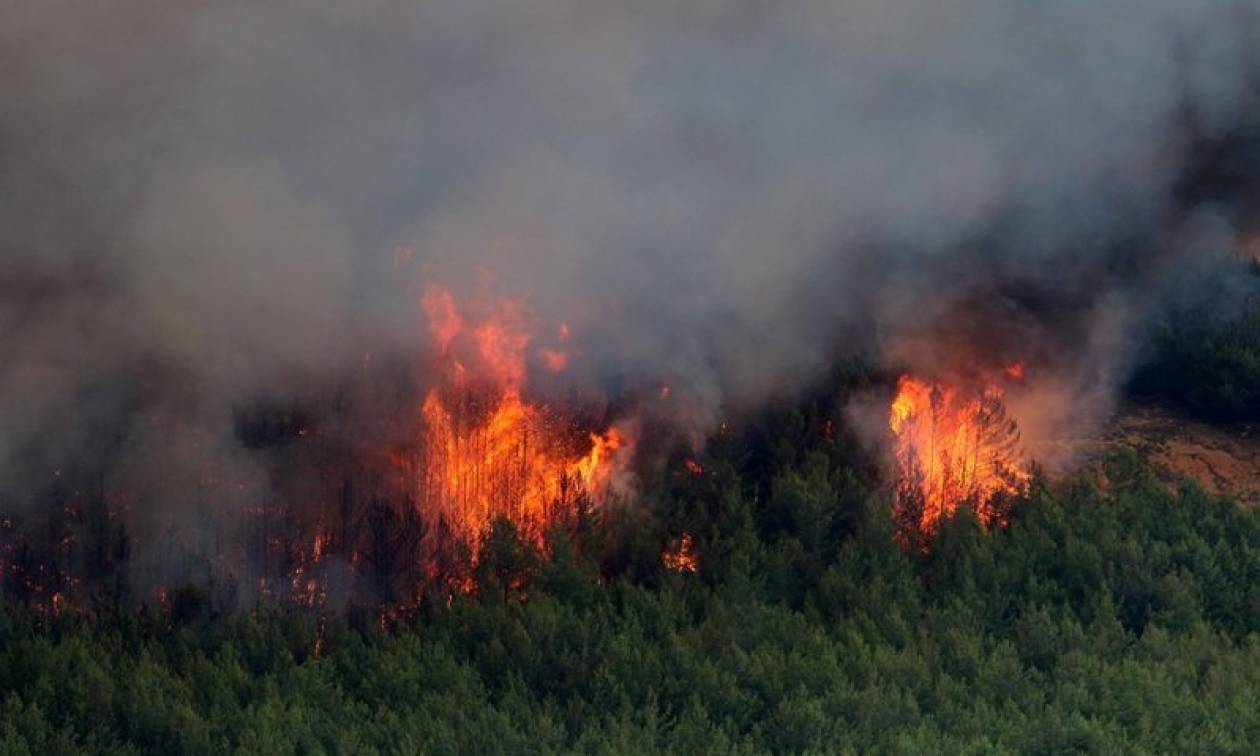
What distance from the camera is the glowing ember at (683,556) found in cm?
1238

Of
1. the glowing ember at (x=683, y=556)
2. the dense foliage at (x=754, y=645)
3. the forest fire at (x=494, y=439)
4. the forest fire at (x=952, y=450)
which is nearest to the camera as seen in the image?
the dense foliage at (x=754, y=645)

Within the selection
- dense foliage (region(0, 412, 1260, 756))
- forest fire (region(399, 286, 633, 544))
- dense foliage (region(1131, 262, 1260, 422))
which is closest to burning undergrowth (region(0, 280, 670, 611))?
forest fire (region(399, 286, 633, 544))

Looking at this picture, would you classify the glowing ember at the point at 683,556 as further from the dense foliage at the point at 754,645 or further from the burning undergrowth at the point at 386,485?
the burning undergrowth at the point at 386,485

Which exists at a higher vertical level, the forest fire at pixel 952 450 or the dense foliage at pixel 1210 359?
the dense foliage at pixel 1210 359

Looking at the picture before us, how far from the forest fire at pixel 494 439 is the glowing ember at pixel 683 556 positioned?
63 centimetres

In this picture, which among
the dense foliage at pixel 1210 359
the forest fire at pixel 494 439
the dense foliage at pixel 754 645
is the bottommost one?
the dense foliage at pixel 754 645

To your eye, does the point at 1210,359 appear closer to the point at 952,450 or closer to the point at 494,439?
the point at 952,450

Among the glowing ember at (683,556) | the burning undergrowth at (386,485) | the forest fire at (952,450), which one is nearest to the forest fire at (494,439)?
the burning undergrowth at (386,485)

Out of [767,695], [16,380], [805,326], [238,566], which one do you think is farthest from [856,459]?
[16,380]

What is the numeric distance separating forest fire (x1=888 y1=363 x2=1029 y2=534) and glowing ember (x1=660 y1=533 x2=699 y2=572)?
152 cm

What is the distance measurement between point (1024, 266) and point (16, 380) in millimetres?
7306

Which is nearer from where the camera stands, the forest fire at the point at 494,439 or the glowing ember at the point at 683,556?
the glowing ember at the point at 683,556

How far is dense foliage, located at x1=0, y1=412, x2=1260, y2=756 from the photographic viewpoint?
9.82 m

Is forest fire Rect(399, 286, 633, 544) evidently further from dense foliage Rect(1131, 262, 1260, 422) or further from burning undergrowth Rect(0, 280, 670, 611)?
dense foliage Rect(1131, 262, 1260, 422)
